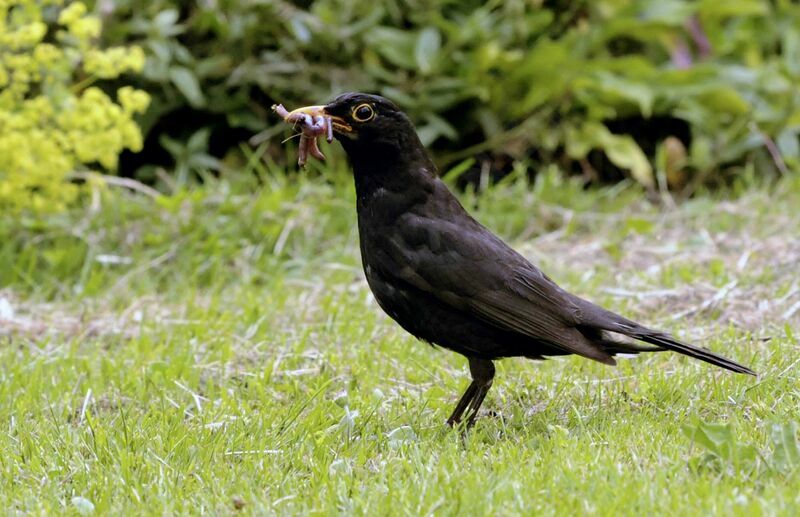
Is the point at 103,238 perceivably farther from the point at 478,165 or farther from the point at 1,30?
the point at 478,165

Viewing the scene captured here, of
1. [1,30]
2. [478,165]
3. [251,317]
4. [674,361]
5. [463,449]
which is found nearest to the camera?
[463,449]

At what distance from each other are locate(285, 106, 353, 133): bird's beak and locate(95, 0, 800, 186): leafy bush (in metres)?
3.35

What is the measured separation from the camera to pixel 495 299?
12.8 feet

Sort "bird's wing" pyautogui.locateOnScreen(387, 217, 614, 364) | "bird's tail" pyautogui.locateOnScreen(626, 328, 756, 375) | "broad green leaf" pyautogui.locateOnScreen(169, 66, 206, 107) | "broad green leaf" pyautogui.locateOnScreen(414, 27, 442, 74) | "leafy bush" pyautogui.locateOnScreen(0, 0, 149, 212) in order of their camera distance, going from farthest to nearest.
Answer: "broad green leaf" pyautogui.locateOnScreen(414, 27, 442, 74) → "broad green leaf" pyautogui.locateOnScreen(169, 66, 206, 107) → "leafy bush" pyautogui.locateOnScreen(0, 0, 149, 212) → "bird's wing" pyautogui.locateOnScreen(387, 217, 614, 364) → "bird's tail" pyautogui.locateOnScreen(626, 328, 756, 375)

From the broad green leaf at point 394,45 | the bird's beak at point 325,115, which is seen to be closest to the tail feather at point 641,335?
the bird's beak at point 325,115

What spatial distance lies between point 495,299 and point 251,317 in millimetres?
1727

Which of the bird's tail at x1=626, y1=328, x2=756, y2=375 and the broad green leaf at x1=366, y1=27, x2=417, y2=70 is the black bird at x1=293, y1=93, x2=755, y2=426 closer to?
the bird's tail at x1=626, y1=328, x2=756, y2=375

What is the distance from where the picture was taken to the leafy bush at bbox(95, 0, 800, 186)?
24.4 ft

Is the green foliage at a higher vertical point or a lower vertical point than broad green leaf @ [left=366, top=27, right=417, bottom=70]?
higher

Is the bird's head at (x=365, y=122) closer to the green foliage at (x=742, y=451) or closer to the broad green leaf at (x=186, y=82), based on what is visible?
the green foliage at (x=742, y=451)

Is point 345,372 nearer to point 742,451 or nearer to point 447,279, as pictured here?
point 447,279

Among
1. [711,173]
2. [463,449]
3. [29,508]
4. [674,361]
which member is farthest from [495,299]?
[711,173]

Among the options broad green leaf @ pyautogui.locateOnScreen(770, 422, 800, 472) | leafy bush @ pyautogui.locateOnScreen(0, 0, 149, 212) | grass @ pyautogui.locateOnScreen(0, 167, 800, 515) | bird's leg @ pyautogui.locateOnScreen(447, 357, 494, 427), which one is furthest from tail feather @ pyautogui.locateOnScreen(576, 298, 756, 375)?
leafy bush @ pyautogui.locateOnScreen(0, 0, 149, 212)

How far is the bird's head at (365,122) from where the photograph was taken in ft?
13.1
